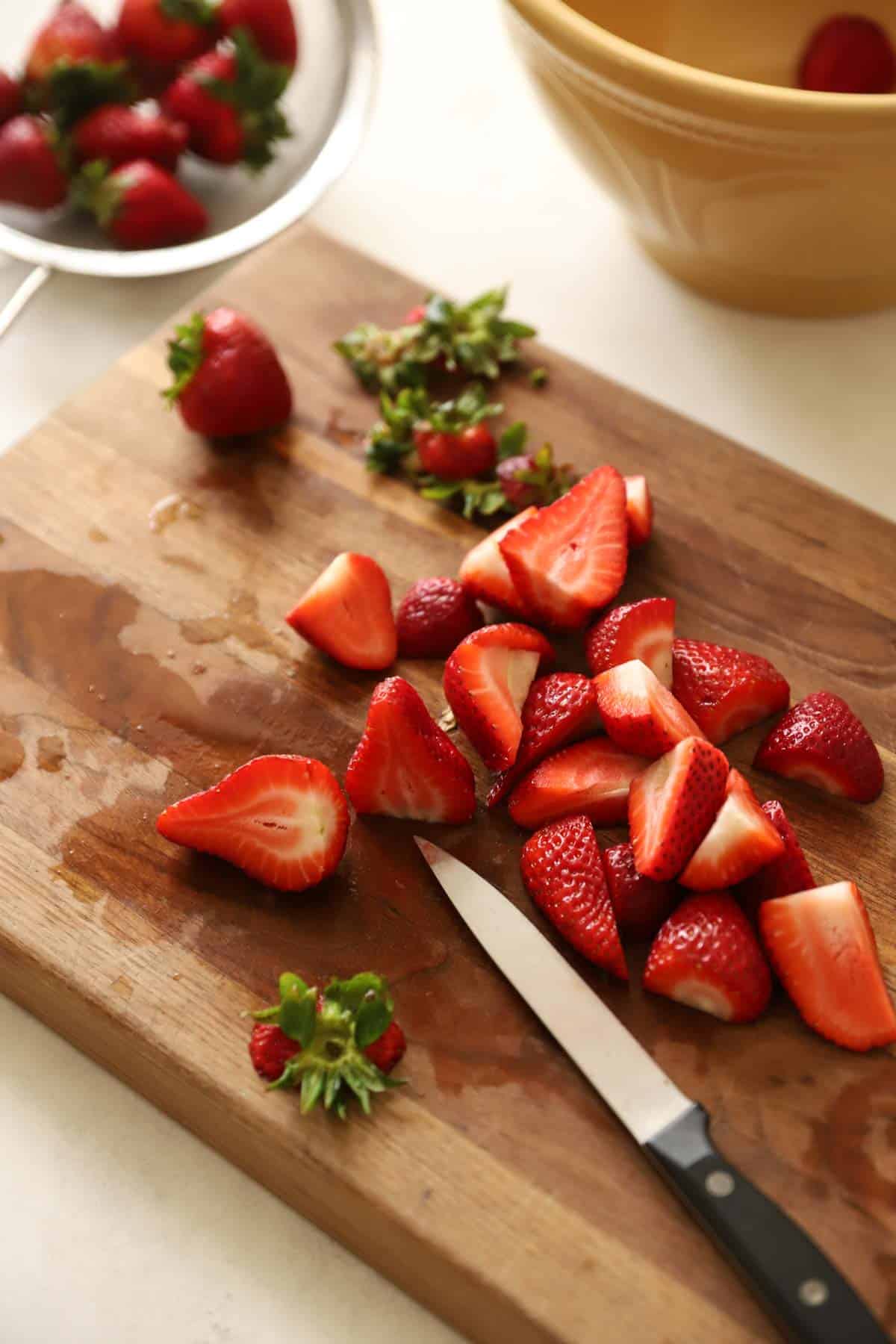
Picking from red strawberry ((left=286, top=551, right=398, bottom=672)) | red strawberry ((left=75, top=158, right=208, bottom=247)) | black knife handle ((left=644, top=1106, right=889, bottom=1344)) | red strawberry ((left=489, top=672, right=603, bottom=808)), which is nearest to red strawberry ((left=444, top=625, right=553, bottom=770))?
red strawberry ((left=489, top=672, right=603, bottom=808))

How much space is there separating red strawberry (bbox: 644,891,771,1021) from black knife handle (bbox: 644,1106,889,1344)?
12 centimetres

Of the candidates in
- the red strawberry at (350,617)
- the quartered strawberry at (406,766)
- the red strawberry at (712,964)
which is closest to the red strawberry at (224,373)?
the red strawberry at (350,617)

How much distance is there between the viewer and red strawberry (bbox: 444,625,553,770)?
148 cm

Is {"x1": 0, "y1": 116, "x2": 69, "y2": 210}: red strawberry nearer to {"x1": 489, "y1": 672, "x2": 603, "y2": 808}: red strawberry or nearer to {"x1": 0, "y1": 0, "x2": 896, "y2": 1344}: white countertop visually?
{"x1": 0, "y1": 0, "x2": 896, "y2": 1344}: white countertop

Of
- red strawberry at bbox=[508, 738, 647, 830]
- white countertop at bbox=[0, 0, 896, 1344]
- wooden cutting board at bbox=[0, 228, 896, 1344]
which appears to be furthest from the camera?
red strawberry at bbox=[508, 738, 647, 830]

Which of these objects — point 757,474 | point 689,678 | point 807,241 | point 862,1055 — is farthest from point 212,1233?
point 807,241

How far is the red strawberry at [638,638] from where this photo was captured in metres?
1.54

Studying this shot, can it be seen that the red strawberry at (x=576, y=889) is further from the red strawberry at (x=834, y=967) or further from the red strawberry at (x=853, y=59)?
the red strawberry at (x=853, y=59)

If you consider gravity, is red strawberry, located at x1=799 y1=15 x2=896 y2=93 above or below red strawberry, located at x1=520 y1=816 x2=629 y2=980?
above

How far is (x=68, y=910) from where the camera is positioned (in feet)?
4.66

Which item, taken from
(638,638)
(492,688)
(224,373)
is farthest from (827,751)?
(224,373)

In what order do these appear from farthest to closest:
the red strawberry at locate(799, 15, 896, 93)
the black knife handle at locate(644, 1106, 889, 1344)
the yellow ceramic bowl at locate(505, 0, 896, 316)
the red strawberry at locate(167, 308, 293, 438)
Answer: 1. the red strawberry at locate(799, 15, 896, 93)
2. the red strawberry at locate(167, 308, 293, 438)
3. the yellow ceramic bowl at locate(505, 0, 896, 316)
4. the black knife handle at locate(644, 1106, 889, 1344)

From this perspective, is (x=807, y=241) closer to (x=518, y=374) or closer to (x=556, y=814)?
(x=518, y=374)

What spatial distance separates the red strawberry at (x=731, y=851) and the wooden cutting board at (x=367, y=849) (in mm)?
131
